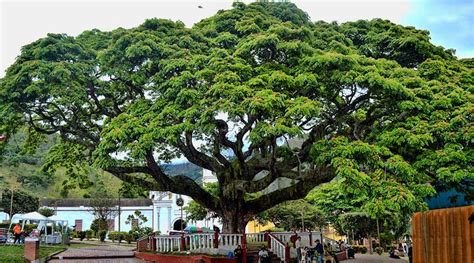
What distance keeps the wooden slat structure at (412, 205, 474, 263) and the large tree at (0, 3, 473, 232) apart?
5651 millimetres

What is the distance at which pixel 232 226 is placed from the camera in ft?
63.9

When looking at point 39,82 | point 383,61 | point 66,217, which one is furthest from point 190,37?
point 66,217

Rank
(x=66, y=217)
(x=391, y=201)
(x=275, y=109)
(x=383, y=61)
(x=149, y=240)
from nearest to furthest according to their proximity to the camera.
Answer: (x=391, y=201), (x=275, y=109), (x=383, y=61), (x=149, y=240), (x=66, y=217)

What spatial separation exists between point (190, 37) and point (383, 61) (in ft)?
20.5

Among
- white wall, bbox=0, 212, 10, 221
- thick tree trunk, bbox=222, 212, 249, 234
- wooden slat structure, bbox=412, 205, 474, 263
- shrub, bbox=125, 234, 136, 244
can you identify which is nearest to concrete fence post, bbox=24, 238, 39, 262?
thick tree trunk, bbox=222, 212, 249, 234

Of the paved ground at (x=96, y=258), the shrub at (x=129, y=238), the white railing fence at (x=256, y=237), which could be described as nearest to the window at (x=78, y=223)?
the shrub at (x=129, y=238)

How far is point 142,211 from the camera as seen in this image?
50.5 metres

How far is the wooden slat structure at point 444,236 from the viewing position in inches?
240

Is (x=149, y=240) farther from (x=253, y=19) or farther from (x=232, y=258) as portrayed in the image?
(x=253, y=19)

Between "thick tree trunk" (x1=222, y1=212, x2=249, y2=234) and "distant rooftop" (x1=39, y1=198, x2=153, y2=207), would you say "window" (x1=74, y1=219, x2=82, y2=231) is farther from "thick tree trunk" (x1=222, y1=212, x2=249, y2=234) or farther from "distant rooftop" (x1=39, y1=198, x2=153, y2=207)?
"thick tree trunk" (x1=222, y1=212, x2=249, y2=234)

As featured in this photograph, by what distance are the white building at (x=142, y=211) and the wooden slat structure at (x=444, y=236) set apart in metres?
39.3

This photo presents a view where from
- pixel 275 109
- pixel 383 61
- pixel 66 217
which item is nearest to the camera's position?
pixel 275 109

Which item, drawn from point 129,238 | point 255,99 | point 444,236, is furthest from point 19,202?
point 444,236

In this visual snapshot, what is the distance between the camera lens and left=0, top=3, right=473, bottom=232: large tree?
13.9 metres
